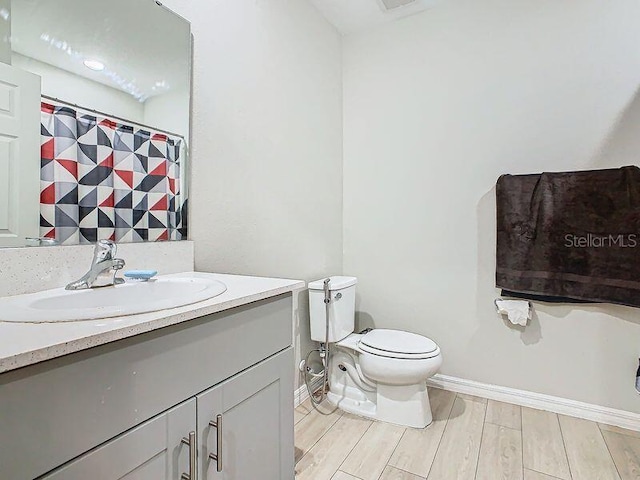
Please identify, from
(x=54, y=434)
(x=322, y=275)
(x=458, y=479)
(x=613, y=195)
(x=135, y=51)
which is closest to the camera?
(x=54, y=434)

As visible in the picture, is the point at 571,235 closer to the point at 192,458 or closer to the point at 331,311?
the point at 331,311

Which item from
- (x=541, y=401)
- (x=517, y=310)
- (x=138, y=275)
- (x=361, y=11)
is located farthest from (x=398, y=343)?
(x=361, y=11)

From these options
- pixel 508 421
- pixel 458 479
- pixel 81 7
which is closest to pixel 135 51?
pixel 81 7

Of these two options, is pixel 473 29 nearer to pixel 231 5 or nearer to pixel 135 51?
pixel 231 5

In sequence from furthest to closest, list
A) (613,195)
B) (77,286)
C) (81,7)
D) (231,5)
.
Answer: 1. (613,195)
2. (231,5)
3. (81,7)
4. (77,286)

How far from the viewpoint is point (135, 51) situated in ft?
4.24

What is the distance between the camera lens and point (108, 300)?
99cm

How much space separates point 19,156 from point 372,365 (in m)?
1.65

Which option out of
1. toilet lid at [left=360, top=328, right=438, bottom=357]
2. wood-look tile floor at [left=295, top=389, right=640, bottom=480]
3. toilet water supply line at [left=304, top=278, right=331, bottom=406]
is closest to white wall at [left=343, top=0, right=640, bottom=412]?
wood-look tile floor at [left=295, top=389, right=640, bottom=480]

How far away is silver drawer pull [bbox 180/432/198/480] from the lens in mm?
790

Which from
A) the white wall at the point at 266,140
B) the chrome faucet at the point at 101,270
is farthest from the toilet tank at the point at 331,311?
the chrome faucet at the point at 101,270

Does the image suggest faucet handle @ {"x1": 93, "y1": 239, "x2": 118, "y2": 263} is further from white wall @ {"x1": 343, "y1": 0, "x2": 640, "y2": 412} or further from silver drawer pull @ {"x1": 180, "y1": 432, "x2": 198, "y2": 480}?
white wall @ {"x1": 343, "y1": 0, "x2": 640, "y2": 412}

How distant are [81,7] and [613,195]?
2387 millimetres

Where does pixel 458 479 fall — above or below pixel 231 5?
below
